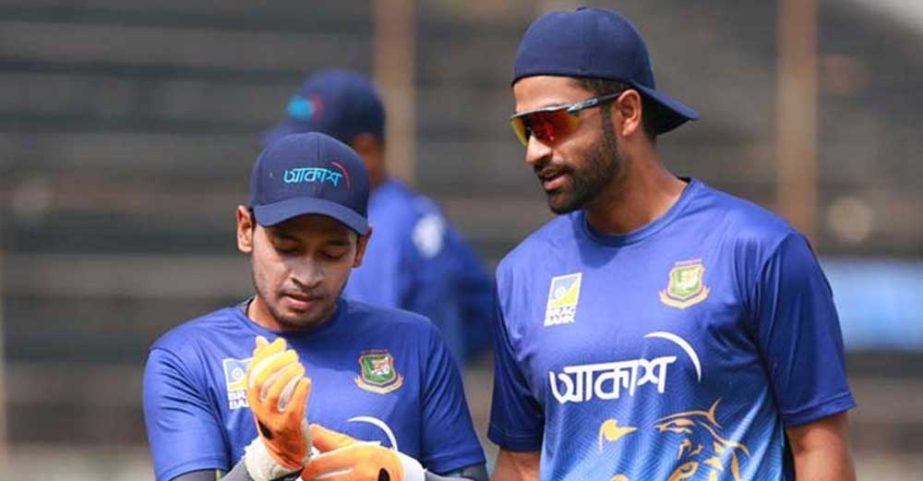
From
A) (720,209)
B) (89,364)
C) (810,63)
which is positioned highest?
(810,63)

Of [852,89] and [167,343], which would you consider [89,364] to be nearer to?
[852,89]

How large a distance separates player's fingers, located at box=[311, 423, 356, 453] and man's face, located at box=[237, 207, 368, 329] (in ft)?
0.97

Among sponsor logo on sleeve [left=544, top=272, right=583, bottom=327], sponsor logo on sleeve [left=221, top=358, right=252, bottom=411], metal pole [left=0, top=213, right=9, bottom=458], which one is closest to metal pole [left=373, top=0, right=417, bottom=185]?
metal pole [left=0, top=213, right=9, bottom=458]

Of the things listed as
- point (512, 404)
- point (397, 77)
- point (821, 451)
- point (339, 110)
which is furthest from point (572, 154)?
point (397, 77)

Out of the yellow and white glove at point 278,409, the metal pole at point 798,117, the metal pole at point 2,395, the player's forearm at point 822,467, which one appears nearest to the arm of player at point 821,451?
the player's forearm at point 822,467

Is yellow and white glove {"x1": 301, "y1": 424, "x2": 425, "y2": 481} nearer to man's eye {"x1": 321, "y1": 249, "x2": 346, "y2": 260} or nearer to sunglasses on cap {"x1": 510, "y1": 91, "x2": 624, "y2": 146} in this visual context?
man's eye {"x1": 321, "y1": 249, "x2": 346, "y2": 260}

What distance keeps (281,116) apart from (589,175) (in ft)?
26.7

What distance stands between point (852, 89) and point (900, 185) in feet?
2.27

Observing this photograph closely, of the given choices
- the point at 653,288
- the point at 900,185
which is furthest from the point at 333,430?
the point at 900,185

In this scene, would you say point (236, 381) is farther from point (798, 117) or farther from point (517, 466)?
point (798, 117)

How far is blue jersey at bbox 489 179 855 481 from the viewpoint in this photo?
4.07 meters

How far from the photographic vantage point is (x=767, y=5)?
12562 mm

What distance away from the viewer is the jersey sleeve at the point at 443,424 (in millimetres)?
4164

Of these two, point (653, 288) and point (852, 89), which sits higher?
point (852, 89)
